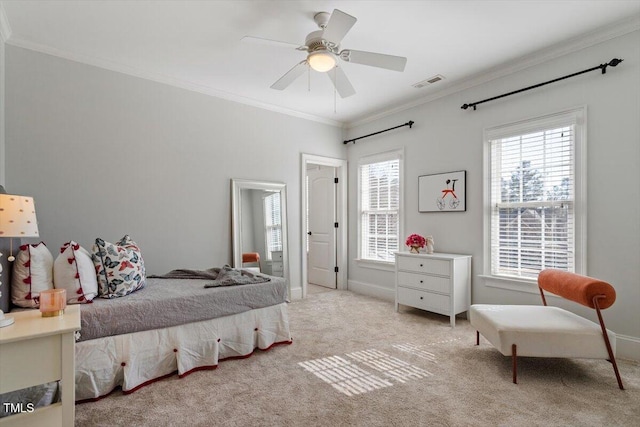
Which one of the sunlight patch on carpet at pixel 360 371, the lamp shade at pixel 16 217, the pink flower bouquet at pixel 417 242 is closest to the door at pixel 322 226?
the pink flower bouquet at pixel 417 242

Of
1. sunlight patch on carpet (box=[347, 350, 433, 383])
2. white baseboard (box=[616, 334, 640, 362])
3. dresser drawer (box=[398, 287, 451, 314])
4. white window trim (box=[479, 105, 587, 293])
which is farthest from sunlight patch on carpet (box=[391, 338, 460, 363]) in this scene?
white baseboard (box=[616, 334, 640, 362])

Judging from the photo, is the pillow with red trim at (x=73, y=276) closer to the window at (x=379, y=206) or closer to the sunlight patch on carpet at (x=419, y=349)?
the sunlight patch on carpet at (x=419, y=349)

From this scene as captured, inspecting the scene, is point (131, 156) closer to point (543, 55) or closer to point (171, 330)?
point (171, 330)

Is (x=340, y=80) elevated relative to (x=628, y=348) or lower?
elevated

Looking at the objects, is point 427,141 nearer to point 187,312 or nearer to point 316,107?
point 316,107

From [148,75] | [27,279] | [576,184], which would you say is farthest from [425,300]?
[148,75]

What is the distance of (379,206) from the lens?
16.5 ft

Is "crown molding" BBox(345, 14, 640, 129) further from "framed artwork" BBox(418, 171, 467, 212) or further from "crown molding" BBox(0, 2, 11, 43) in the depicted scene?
"crown molding" BBox(0, 2, 11, 43)

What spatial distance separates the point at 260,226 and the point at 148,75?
213 centimetres

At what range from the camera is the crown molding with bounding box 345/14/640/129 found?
2.73 metres

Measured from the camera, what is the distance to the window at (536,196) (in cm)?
305

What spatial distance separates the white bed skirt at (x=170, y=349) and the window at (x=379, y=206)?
7.51ft

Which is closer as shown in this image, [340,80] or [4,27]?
[4,27]

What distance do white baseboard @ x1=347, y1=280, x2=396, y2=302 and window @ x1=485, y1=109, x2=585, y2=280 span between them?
4.92ft
